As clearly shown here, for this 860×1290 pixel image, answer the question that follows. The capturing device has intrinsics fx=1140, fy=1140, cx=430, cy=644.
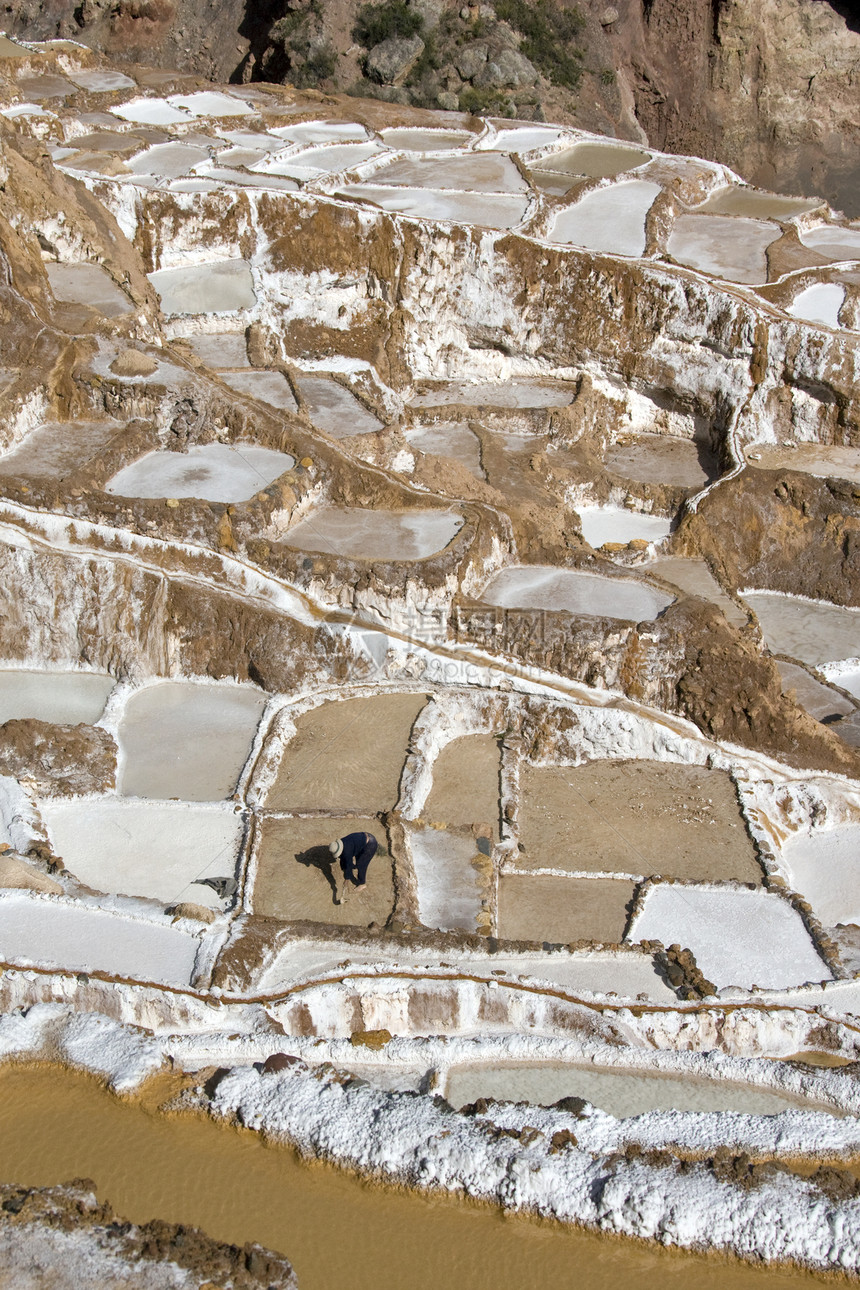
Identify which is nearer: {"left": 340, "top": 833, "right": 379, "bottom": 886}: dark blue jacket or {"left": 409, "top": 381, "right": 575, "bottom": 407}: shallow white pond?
{"left": 340, "top": 833, "right": 379, "bottom": 886}: dark blue jacket

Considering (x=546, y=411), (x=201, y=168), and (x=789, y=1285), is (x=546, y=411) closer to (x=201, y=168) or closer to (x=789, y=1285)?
(x=201, y=168)

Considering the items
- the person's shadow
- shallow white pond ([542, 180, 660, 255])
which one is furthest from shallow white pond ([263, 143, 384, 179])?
the person's shadow

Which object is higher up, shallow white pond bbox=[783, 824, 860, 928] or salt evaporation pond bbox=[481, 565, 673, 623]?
salt evaporation pond bbox=[481, 565, 673, 623]

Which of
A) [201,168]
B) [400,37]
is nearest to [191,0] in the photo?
[400,37]

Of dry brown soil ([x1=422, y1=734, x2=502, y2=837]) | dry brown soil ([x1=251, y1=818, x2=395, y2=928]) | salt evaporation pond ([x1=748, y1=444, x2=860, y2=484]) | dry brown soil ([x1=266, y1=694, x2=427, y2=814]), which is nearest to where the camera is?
dry brown soil ([x1=251, y1=818, x2=395, y2=928])

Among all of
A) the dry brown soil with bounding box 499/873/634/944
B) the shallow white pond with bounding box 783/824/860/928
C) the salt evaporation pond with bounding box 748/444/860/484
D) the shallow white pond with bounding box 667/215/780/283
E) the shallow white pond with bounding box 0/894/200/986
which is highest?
the shallow white pond with bounding box 667/215/780/283

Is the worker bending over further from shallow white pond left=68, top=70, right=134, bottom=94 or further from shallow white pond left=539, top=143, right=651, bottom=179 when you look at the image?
shallow white pond left=68, top=70, right=134, bottom=94

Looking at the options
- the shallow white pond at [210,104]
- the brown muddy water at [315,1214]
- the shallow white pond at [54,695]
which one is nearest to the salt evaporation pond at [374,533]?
the shallow white pond at [54,695]

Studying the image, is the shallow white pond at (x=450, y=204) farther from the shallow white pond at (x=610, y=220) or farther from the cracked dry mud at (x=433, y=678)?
the shallow white pond at (x=610, y=220)

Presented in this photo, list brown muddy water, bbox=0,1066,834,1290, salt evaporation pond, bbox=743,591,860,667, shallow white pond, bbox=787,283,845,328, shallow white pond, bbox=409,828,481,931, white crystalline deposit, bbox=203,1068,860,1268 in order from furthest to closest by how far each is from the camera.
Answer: shallow white pond, bbox=787,283,845,328, salt evaporation pond, bbox=743,591,860,667, shallow white pond, bbox=409,828,481,931, white crystalline deposit, bbox=203,1068,860,1268, brown muddy water, bbox=0,1066,834,1290
